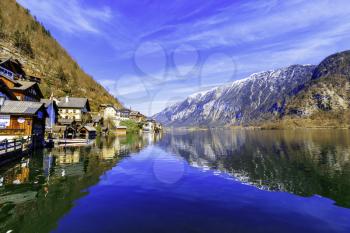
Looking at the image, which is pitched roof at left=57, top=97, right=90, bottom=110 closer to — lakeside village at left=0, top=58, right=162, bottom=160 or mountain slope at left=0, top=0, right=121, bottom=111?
lakeside village at left=0, top=58, right=162, bottom=160

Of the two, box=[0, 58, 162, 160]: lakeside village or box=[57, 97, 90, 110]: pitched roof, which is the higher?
box=[57, 97, 90, 110]: pitched roof

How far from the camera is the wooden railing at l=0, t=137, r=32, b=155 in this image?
127 ft

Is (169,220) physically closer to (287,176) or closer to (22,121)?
(287,176)

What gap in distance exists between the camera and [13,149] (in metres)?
42.6

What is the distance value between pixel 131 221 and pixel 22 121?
45412 millimetres

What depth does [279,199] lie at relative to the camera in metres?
25.4

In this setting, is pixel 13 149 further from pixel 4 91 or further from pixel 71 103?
pixel 71 103

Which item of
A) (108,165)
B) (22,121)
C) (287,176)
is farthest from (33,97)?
(287,176)

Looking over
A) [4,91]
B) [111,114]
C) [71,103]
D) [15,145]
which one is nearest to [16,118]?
[4,91]

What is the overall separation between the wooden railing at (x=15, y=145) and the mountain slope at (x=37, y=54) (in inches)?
3515

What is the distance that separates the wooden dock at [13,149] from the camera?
125 ft

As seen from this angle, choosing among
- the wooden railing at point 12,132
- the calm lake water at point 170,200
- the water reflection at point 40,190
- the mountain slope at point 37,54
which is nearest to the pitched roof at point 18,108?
the wooden railing at point 12,132

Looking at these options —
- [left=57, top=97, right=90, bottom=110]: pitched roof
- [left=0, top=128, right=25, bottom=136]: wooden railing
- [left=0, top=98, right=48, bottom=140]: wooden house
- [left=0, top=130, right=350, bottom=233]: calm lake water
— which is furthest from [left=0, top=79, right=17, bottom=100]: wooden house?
[left=57, top=97, right=90, bottom=110]: pitched roof

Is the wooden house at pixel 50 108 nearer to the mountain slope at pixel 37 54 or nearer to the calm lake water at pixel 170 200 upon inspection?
the mountain slope at pixel 37 54
